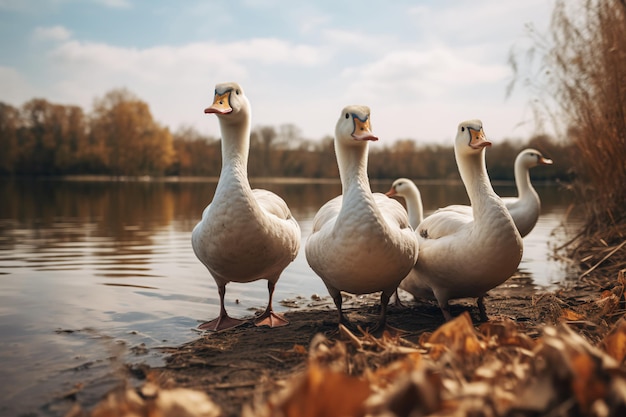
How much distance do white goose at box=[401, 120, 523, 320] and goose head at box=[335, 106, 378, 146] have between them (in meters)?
1.17

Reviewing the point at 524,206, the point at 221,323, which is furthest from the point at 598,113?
the point at 221,323

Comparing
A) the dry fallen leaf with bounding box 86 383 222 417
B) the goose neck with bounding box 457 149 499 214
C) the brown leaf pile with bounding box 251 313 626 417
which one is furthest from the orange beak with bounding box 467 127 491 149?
the dry fallen leaf with bounding box 86 383 222 417

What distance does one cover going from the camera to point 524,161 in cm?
1061

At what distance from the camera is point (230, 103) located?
4859 mm

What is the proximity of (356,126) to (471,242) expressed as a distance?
1.41 meters

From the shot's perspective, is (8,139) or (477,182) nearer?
(477,182)

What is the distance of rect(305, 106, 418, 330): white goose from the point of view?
3955mm

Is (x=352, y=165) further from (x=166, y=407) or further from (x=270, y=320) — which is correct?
(x=166, y=407)

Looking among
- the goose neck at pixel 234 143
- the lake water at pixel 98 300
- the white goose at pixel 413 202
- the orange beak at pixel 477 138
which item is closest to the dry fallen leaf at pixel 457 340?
the lake water at pixel 98 300

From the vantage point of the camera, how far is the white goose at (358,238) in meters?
3.96

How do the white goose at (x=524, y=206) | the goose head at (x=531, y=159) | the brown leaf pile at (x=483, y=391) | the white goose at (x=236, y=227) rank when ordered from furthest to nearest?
the goose head at (x=531, y=159) < the white goose at (x=524, y=206) < the white goose at (x=236, y=227) < the brown leaf pile at (x=483, y=391)

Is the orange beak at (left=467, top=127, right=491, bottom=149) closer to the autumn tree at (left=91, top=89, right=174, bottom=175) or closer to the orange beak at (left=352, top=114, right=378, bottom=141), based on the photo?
the orange beak at (left=352, top=114, right=378, bottom=141)

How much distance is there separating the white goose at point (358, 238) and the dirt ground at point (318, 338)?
1.48 feet

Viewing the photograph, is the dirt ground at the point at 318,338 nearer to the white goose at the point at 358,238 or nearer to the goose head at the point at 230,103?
the white goose at the point at 358,238
